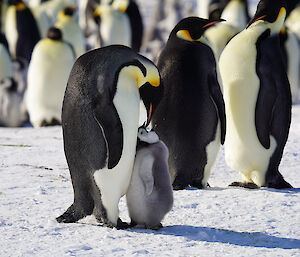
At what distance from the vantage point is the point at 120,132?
4059 millimetres

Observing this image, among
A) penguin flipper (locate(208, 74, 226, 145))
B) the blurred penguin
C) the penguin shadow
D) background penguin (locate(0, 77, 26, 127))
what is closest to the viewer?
the penguin shadow

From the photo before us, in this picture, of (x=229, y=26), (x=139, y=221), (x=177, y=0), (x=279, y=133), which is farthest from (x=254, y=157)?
(x=177, y=0)

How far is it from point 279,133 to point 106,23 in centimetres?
1021

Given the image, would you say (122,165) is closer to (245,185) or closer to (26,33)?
(245,185)

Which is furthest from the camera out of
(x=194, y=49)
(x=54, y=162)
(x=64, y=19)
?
(x=64, y=19)

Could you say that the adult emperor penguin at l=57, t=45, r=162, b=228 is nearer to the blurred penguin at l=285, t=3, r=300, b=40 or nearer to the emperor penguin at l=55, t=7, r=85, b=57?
the emperor penguin at l=55, t=7, r=85, b=57

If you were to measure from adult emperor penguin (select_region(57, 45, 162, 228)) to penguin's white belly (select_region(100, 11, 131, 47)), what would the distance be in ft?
36.0

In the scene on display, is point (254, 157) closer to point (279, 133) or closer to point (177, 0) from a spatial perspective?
point (279, 133)

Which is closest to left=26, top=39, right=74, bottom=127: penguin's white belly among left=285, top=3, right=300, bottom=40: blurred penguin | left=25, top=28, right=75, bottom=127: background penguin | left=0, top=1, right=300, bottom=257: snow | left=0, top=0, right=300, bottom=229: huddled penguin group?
left=25, top=28, right=75, bottom=127: background penguin

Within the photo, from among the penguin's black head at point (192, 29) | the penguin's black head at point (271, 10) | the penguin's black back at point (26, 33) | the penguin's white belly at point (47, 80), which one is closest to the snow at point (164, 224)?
the penguin's black head at point (192, 29)

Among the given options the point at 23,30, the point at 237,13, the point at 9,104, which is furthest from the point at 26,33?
the point at 9,104

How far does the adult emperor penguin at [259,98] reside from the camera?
5.27 meters

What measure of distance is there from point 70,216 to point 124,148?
Answer: 0.49 m

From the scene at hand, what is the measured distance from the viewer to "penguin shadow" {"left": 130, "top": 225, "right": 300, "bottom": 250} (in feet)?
12.7
